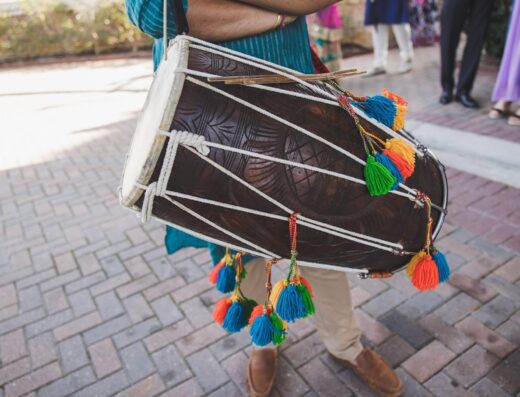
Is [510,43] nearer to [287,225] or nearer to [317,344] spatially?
[317,344]

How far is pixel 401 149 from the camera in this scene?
1177mm

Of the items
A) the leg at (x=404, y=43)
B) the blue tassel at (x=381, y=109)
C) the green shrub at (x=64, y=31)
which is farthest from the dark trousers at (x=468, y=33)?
the green shrub at (x=64, y=31)

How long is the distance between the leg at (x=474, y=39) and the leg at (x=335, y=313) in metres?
3.38

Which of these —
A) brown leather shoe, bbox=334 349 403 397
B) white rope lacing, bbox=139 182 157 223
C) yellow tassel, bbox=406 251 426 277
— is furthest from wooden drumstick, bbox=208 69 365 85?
brown leather shoe, bbox=334 349 403 397

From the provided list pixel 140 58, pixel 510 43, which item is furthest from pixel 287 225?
pixel 140 58

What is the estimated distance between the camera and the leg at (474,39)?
159 inches

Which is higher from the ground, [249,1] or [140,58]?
[249,1]

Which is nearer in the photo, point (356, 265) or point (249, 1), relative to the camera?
point (249, 1)

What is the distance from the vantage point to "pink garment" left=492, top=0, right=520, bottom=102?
3.55m

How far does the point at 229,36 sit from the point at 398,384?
1327 millimetres

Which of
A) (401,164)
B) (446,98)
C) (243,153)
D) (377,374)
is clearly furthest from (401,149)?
(446,98)

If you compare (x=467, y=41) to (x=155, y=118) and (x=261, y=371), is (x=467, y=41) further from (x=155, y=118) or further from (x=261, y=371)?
(x=155, y=118)

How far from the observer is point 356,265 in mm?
1327

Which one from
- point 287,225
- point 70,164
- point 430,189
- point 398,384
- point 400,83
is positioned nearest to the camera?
point 287,225
